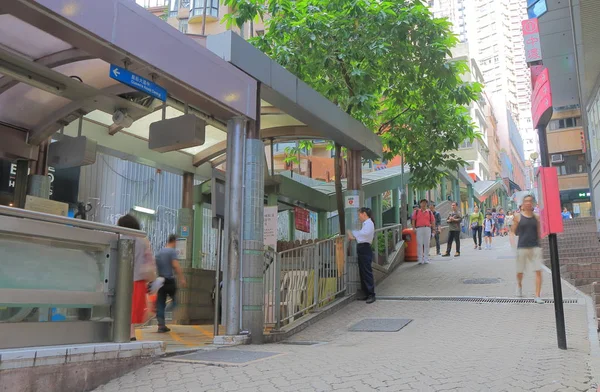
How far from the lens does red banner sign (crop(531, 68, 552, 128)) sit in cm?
580

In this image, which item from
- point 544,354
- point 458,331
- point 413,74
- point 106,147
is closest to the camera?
point 544,354

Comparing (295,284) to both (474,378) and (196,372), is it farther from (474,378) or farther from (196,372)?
(474,378)

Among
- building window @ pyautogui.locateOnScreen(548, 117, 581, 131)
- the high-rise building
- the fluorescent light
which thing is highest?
the high-rise building

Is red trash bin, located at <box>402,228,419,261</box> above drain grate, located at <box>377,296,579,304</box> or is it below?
above

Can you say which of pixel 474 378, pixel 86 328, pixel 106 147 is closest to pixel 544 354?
pixel 474 378

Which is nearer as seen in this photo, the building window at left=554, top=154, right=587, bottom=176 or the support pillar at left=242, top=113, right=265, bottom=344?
the support pillar at left=242, top=113, right=265, bottom=344

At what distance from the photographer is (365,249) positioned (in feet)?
32.7

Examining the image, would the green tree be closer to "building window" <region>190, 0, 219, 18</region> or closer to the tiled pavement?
the tiled pavement

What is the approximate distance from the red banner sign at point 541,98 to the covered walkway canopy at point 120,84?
3657 millimetres

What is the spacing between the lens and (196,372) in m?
5.07

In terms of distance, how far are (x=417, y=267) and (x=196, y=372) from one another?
9.66 meters

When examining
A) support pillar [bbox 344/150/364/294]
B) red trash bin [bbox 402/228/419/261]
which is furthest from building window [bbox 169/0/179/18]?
support pillar [bbox 344/150/364/294]

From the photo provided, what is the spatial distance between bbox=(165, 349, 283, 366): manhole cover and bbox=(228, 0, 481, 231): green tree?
20.4 ft

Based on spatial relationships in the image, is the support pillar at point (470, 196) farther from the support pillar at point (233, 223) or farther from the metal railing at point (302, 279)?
the support pillar at point (233, 223)
